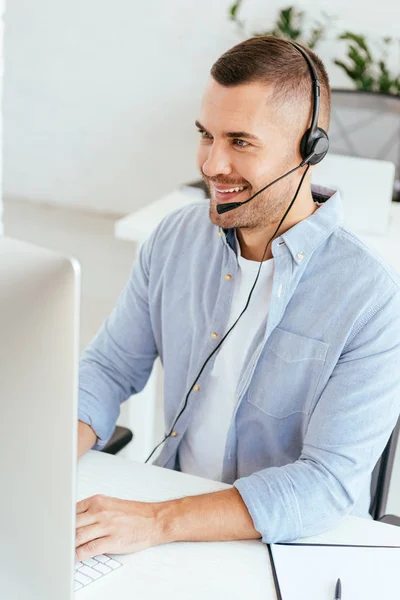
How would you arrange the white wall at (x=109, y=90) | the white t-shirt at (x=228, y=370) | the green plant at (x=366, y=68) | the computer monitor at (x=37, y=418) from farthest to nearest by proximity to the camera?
the white wall at (x=109, y=90) < the green plant at (x=366, y=68) < the white t-shirt at (x=228, y=370) < the computer monitor at (x=37, y=418)

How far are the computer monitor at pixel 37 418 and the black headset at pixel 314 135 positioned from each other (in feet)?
2.47

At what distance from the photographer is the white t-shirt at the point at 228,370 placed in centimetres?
139

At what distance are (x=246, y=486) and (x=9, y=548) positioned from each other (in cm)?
48

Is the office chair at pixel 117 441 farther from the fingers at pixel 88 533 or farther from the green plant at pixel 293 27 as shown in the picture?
the green plant at pixel 293 27

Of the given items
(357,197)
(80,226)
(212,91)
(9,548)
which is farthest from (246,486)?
(80,226)

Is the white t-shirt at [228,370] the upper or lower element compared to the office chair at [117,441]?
upper

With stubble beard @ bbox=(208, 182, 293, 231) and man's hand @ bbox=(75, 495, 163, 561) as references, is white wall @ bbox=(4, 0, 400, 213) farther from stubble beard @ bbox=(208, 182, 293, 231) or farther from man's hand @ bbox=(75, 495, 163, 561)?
man's hand @ bbox=(75, 495, 163, 561)

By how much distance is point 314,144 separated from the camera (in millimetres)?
1331

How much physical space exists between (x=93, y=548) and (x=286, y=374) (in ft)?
1.38

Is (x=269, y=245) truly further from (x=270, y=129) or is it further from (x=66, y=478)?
(x=66, y=478)

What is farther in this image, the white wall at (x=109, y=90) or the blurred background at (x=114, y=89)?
the white wall at (x=109, y=90)

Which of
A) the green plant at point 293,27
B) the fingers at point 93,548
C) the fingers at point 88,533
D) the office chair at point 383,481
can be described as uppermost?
the green plant at point 293,27

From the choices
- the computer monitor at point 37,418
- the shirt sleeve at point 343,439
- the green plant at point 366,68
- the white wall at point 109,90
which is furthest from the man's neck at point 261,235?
the white wall at point 109,90

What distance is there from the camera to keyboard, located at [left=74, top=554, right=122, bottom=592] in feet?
3.33
